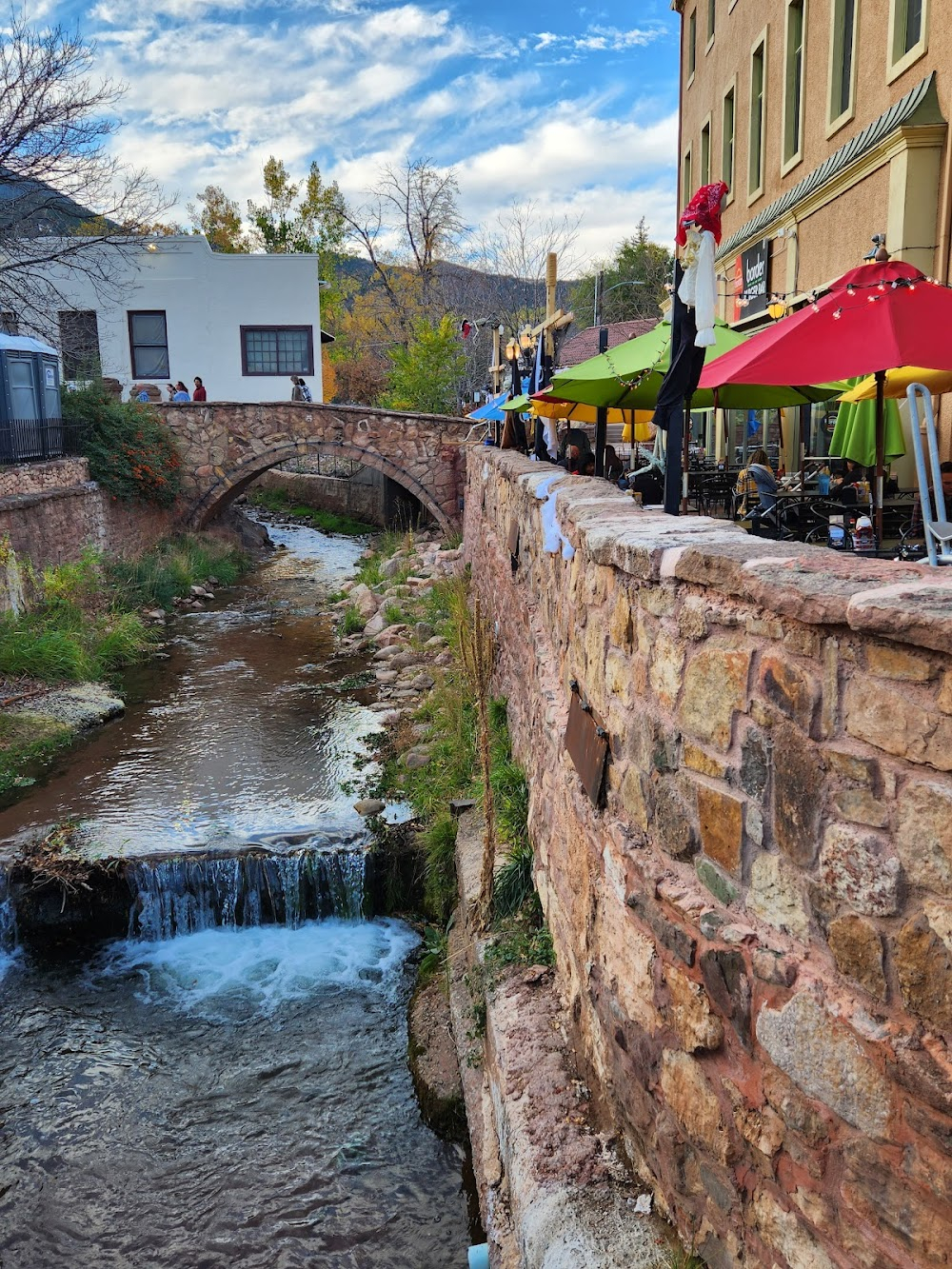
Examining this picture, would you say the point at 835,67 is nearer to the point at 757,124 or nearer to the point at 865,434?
the point at 757,124

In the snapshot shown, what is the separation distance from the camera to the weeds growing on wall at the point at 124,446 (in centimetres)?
1770

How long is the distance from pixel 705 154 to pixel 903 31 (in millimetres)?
8834

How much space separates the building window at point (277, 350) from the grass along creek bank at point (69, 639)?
27.1ft

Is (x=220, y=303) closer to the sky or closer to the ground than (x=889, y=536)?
closer to the sky

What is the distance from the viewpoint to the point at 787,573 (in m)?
2.16

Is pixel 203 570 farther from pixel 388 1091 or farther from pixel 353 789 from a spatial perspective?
pixel 388 1091

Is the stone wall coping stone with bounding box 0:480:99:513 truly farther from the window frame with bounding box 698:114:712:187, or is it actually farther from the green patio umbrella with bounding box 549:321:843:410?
the window frame with bounding box 698:114:712:187

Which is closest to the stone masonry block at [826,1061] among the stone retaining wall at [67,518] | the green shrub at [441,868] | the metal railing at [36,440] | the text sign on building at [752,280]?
the green shrub at [441,868]

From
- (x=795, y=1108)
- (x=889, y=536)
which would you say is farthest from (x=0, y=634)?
(x=795, y=1108)

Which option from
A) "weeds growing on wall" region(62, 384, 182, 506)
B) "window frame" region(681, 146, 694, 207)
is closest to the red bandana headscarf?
"weeds growing on wall" region(62, 384, 182, 506)

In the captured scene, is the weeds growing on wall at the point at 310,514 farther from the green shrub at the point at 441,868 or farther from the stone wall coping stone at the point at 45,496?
the green shrub at the point at 441,868

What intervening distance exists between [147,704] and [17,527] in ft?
11.6

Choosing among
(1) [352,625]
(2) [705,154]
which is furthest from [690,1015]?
(2) [705,154]

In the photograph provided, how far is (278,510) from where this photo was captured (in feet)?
91.8
